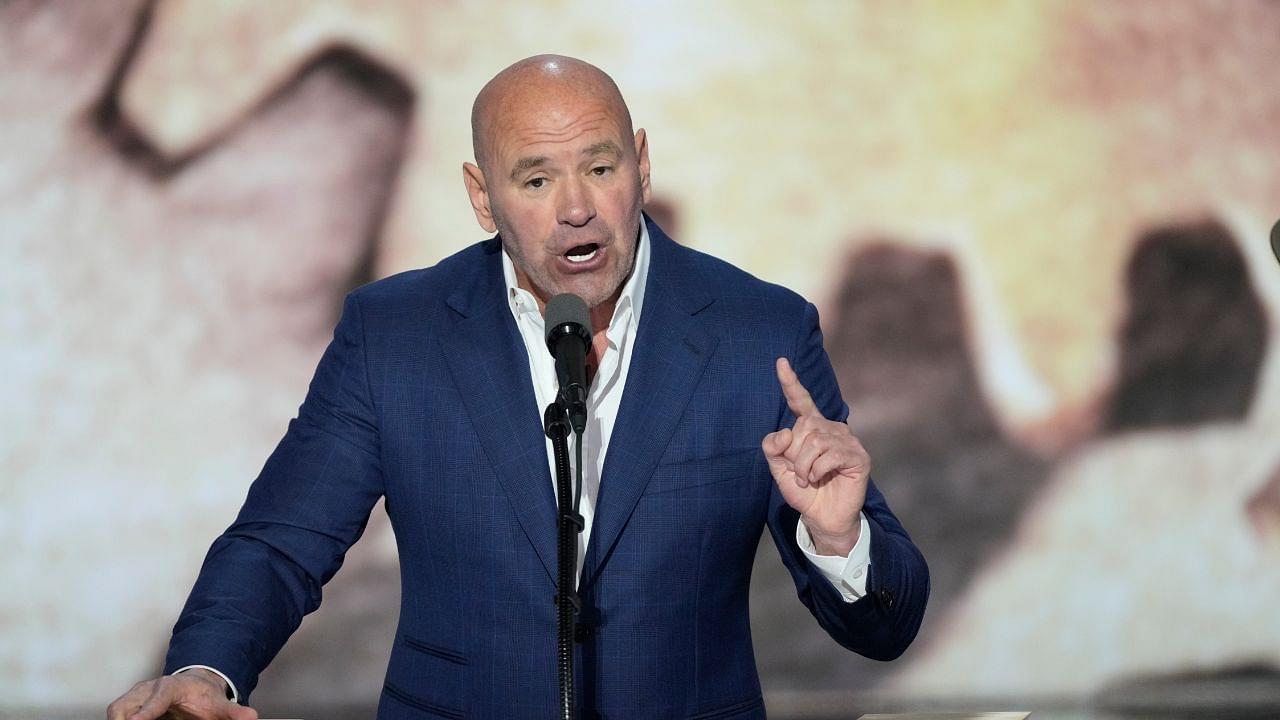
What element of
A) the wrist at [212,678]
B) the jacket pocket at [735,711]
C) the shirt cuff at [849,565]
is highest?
the shirt cuff at [849,565]

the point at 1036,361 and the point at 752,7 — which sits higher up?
the point at 752,7

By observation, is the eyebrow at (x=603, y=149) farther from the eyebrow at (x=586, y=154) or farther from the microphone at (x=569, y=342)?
the microphone at (x=569, y=342)

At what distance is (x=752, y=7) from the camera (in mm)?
4152

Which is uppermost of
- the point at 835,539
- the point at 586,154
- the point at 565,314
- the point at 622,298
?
the point at 586,154

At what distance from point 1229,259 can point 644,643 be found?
3.05 metres

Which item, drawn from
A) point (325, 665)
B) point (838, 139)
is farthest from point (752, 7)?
point (325, 665)

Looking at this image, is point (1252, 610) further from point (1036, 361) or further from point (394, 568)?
point (394, 568)

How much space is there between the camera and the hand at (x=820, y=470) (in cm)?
159

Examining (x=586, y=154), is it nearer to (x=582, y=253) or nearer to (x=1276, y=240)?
(x=582, y=253)

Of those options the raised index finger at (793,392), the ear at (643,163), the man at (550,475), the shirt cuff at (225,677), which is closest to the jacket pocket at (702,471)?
the man at (550,475)

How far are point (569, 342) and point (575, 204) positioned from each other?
1.39 ft

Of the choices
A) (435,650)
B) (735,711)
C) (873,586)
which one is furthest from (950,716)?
(435,650)

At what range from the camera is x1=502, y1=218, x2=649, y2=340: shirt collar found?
1990 mm

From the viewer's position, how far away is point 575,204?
1.86 meters
